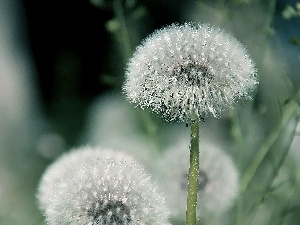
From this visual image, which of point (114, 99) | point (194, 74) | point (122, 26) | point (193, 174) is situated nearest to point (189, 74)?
point (194, 74)

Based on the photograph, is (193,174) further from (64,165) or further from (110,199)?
(64,165)

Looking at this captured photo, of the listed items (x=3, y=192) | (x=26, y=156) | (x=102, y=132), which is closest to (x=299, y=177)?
(x=3, y=192)

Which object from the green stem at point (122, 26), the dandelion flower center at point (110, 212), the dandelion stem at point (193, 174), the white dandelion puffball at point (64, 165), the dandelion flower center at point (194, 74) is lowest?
the dandelion stem at point (193, 174)

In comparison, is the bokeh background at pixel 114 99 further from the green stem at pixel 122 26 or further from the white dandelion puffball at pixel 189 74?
the white dandelion puffball at pixel 189 74

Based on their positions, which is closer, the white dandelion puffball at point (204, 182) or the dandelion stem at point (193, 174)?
the dandelion stem at point (193, 174)

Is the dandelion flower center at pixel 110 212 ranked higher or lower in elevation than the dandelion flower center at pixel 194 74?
lower

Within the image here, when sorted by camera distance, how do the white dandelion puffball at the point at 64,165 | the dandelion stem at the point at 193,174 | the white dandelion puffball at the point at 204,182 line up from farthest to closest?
the white dandelion puffball at the point at 204,182 → the white dandelion puffball at the point at 64,165 → the dandelion stem at the point at 193,174

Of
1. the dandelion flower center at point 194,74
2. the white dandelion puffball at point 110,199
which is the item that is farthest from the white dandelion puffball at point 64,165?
A: the dandelion flower center at point 194,74

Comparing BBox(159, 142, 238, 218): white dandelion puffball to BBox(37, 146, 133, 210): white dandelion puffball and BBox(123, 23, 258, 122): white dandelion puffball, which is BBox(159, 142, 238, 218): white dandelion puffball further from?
BBox(123, 23, 258, 122): white dandelion puffball
